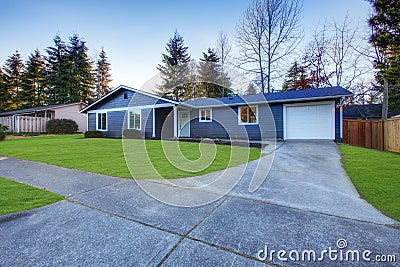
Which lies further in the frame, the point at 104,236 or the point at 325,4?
the point at 325,4

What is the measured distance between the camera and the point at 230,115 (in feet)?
43.4

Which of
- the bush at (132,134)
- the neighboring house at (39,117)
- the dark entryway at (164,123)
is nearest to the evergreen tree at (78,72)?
the neighboring house at (39,117)

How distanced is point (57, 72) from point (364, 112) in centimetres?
4103

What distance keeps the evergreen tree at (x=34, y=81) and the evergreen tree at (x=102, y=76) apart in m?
7.52

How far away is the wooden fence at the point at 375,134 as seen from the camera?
27.8 feet

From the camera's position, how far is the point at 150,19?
36.7ft

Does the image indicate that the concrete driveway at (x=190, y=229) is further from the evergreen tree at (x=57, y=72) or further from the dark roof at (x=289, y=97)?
the evergreen tree at (x=57, y=72)

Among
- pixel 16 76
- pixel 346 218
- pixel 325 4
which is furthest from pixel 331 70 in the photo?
pixel 16 76

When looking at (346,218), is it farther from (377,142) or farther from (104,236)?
(377,142)

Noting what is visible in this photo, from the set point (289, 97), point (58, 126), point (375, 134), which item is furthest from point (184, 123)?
point (58, 126)

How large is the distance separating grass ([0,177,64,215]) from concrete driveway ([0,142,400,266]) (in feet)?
0.57

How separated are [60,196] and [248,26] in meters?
19.3

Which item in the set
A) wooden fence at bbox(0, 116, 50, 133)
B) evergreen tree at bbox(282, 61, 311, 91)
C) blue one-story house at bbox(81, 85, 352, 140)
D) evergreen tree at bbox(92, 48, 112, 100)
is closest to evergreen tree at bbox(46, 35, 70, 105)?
evergreen tree at bbox(92, 48, 112, 100)

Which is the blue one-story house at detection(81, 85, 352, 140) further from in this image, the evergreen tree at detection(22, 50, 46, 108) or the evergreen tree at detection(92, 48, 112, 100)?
the evergreen tree at detection(22, 50, 46, 108)
